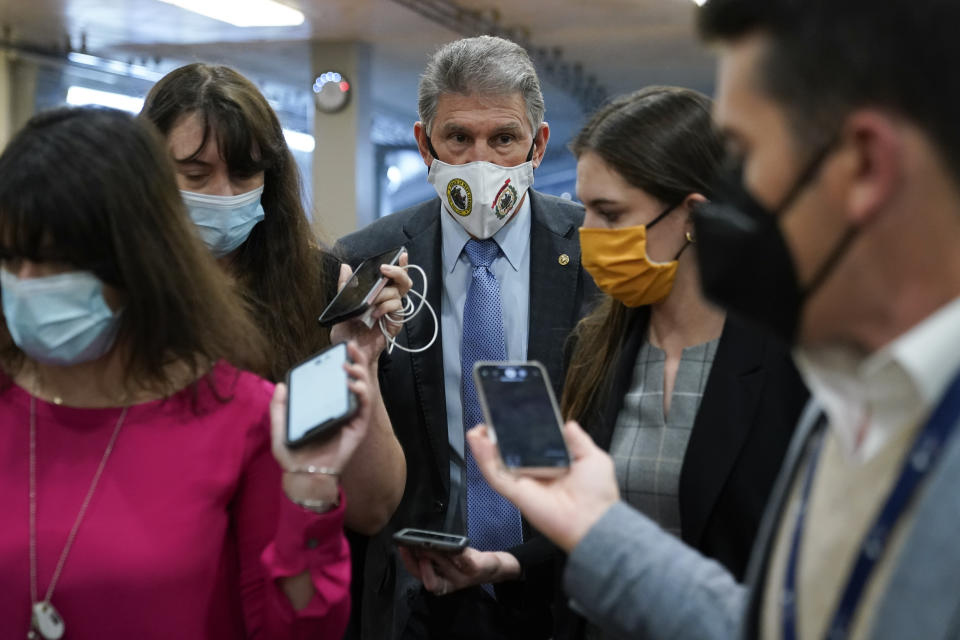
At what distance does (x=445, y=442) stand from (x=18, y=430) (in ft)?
3.45

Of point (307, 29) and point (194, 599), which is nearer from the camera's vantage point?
point (194, 599)

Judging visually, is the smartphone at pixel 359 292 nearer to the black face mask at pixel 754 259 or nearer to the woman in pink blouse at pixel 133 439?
the woman in pink blouse at pixel 133 439

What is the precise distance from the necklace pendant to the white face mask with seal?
1.45 metres

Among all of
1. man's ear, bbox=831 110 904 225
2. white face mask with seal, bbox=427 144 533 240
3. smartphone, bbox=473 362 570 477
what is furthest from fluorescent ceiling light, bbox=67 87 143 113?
man's ear, bbox=831 110 904 225

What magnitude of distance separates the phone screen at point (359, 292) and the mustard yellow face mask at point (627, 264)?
435 mm

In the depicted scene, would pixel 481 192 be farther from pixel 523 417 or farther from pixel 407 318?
pixel 523 417

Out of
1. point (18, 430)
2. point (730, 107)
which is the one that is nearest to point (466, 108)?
point (18, 430)

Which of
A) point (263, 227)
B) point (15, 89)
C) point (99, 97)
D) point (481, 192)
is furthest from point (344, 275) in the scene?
point (99, 97)

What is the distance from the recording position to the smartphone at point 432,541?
6.42ft

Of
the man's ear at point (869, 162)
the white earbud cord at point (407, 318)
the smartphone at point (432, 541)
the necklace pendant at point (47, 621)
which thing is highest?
the man's ear at point (869, 162)

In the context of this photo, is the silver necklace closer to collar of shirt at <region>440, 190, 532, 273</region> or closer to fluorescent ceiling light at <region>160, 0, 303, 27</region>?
collar of shirt at <region>440, 190, 532, 273</region>

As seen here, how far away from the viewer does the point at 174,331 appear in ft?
5.18

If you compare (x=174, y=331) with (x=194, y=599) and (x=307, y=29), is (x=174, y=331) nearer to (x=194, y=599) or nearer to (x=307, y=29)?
(x=194, y=599)

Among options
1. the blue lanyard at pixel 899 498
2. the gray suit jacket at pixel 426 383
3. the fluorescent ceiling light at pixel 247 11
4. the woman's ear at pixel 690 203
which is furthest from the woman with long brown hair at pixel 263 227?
the fluorescent ceiling light at pixel 247 11
